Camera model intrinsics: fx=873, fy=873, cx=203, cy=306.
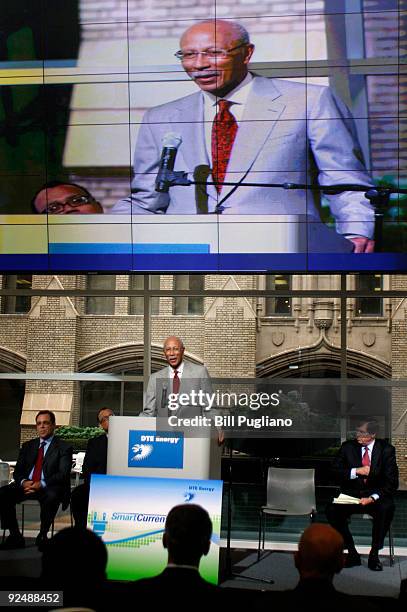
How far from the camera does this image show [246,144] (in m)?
10.3

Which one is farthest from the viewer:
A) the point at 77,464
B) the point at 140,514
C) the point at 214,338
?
the point at 214,338

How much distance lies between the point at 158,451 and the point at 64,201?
4.50 m

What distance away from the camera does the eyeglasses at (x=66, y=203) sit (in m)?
10.4

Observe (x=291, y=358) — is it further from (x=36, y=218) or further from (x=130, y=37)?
(x=130, y=37)

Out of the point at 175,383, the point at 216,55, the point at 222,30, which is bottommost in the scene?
the point at 175,383

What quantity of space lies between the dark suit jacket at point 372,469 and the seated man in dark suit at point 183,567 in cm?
475

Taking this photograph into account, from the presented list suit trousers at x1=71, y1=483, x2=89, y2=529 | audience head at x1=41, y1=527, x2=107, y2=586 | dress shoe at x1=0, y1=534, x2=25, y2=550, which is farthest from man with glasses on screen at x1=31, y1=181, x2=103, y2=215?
audience head at x1=41, y1=527, x2=107, y2=586

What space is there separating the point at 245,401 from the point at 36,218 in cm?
444

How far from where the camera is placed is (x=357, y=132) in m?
10.1

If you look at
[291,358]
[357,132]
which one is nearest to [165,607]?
[291,358]

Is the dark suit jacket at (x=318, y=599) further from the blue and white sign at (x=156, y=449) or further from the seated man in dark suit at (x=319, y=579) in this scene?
the blue and white sign at (x=156, y=449)

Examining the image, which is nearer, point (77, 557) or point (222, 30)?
point (77, 557)

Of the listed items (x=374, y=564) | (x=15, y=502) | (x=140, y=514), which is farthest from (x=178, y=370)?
(x=374, y=564)

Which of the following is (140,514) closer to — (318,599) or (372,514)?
(372,514)
